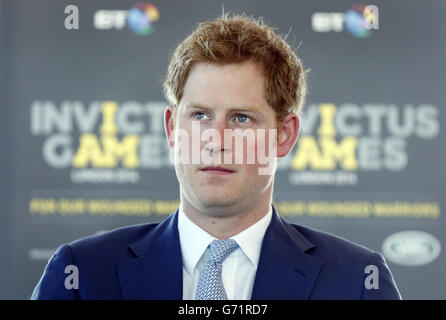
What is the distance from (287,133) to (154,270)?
46 centimetres

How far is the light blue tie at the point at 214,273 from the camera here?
140 cm

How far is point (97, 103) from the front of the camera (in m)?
3.41

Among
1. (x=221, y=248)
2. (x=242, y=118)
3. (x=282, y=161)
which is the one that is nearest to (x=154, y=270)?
(x=221, y=248)

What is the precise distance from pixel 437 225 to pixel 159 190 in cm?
142

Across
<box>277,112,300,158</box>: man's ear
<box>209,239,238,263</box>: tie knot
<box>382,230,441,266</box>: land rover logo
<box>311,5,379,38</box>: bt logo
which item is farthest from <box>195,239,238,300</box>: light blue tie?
<box>311,5,379,38</box>: bt logo

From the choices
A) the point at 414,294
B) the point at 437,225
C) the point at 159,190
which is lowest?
the point at 414,294

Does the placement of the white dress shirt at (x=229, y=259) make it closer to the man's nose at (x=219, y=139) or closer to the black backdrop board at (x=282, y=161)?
the man's nose at (x=219, y=139)

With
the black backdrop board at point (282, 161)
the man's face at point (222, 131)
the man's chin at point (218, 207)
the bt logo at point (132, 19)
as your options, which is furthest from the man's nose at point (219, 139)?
Result: the bt logo at point (132, 19)

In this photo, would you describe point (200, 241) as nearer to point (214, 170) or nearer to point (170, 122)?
point (214, 170)

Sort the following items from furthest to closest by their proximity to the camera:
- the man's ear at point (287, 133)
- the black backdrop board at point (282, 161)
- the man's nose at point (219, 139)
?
the black backdrop board at point (282, 161)
the man's ear at point (287, 133)
the man's nose at point (219, 139)

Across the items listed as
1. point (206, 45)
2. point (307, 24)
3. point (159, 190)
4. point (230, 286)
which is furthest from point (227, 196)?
point (307, 24)

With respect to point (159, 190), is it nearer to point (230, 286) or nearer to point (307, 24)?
point (307, 24)

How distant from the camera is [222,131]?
1420 millimetres

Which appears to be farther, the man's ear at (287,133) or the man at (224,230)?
the man's ear at (287,133)
